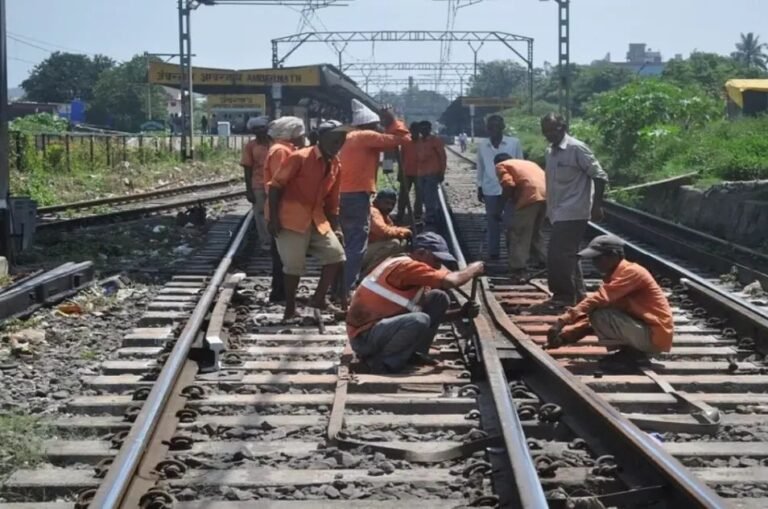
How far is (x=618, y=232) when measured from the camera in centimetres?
1766

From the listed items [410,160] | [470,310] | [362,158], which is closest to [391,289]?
[470,310]

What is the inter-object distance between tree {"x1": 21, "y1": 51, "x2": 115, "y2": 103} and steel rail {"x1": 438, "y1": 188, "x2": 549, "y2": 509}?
107905 mm

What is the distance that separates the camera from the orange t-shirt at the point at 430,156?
49.2 ft

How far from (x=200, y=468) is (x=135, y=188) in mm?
23580

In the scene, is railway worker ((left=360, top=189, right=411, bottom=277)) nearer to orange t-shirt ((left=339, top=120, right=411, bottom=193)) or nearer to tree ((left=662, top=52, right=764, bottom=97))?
orange t-shirt ((left=339, top=120, right=411, bottom=193))

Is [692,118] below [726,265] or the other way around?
the other way around

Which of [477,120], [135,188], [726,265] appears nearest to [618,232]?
[726,265]

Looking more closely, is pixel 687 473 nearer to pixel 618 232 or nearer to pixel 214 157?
pixel 618 232

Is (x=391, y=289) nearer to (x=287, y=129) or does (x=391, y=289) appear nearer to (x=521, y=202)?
(x=287, y=129)

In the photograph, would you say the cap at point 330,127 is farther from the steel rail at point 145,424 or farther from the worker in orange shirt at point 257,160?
the worker in orange shirt at point 257,160

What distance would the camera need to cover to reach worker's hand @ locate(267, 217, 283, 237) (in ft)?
30.1

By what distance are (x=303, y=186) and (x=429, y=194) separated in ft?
21.5

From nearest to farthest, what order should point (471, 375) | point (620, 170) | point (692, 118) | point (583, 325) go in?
point (471, 375), point (583, 325), point (620, 170), point (692, 118)

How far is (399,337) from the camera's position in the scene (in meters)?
7.46
